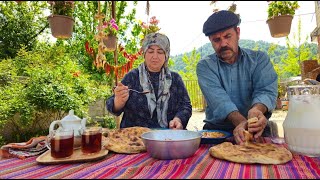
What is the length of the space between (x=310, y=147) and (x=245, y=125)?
1.19 ft

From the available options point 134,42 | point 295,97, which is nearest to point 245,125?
point 295,97

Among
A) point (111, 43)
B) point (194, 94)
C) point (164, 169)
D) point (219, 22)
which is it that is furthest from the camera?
point (194, 94)

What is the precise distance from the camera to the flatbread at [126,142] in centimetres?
125

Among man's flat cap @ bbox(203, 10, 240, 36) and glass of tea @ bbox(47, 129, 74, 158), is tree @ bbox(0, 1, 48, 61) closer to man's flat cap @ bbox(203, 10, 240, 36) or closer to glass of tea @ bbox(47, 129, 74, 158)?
man's flat cap @ bbox(203, 10, 240, 36)

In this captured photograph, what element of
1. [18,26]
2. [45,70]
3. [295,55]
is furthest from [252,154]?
[295,55]

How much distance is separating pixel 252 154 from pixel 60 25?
2.37m

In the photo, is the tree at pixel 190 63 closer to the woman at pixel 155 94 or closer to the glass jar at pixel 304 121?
the woman at pixel 155 94

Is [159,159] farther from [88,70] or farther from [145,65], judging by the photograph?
[88,70]

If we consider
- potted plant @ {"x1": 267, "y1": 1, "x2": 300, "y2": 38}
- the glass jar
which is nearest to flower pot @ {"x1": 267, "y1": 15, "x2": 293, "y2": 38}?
potted plant @ {"x1": 267, "y1": 1, "x2": 300, "y2": 38}

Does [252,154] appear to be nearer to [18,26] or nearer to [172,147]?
[172,147]

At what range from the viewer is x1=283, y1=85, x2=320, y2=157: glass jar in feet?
3.55

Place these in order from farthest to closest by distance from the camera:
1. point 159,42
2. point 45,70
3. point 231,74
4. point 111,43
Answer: point 45,70 → point 111,43 → point 159,42 → point 231,74

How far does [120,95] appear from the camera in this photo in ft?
6.14

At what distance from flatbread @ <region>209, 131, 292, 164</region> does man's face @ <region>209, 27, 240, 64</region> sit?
2.82 feet
